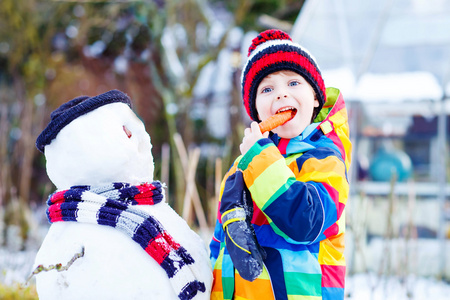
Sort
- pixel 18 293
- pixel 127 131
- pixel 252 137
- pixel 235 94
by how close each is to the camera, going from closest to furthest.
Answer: pixel 252 137 → pixel 127 131 → pixel 18 293 → pixel 235 94

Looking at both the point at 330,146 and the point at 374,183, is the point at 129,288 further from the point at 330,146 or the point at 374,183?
the point at 374,183

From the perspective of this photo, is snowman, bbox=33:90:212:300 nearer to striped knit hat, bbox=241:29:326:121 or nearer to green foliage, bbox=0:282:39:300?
striped knit hat, bbox=241:29:326:121

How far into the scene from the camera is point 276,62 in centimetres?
127

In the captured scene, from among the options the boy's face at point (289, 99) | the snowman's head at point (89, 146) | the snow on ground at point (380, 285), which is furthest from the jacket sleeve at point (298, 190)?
the snow on ground at point (380, 285)

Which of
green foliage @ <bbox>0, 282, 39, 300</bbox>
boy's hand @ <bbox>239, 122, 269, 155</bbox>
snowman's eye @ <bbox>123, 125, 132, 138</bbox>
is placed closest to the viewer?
boy's hand @ <bbox>239, 122, 269, 155</bbox>

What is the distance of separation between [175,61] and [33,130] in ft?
7.91

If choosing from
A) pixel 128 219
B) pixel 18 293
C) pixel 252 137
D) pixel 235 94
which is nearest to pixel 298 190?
pixel 252 137

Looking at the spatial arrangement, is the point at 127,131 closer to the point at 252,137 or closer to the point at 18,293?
the point at 252,137

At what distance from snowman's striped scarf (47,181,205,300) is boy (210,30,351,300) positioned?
0.38 ft

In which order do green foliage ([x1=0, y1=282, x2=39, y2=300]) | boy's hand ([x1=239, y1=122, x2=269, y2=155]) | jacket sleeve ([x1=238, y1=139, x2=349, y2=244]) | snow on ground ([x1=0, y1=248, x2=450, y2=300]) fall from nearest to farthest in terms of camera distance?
jacket sleeve ([x1=238, y1=139, x2=349, y2=244]) < boy's hand ([x1=239, y1=122, x2=269, y2=155]) < green foliage ([x1=0, y1=282, x2=39, y2=300]) < snow on ground ([x1=0, y1=248, x2=450, y2=300])

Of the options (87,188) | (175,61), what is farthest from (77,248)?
(175,61)

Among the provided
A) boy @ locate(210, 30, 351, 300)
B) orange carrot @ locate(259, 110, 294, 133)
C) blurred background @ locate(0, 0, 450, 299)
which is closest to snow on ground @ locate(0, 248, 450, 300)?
blurred background @ locate(0, 0, 450, 299)

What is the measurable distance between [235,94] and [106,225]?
6107 millimetres

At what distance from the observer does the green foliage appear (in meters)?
2.58
